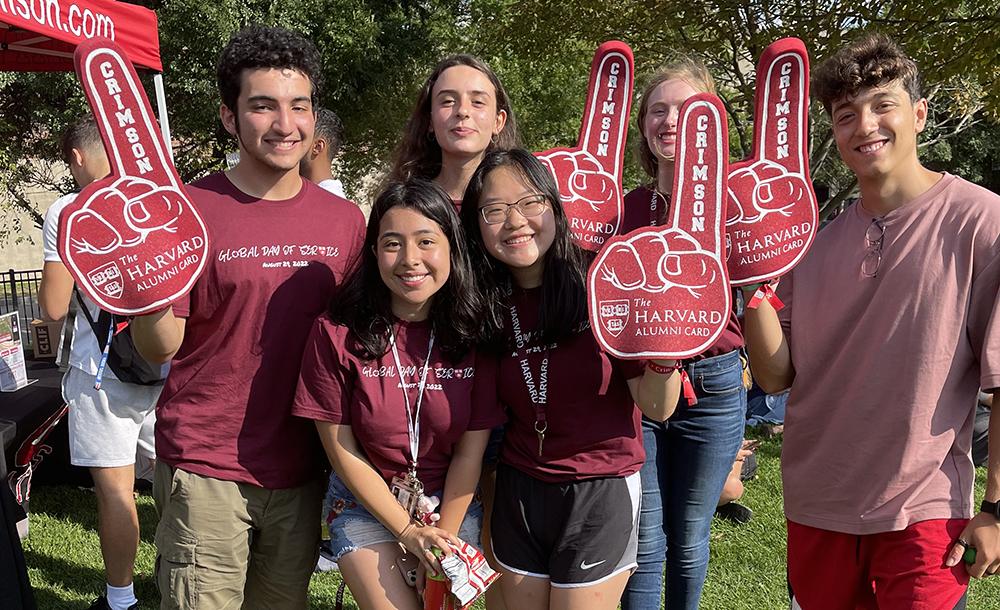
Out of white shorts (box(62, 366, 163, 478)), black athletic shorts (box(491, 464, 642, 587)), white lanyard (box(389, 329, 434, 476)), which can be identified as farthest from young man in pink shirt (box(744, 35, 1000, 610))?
white shorts (box(62, 366, 163, 478))

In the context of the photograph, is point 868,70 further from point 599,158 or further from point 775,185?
point 599,158

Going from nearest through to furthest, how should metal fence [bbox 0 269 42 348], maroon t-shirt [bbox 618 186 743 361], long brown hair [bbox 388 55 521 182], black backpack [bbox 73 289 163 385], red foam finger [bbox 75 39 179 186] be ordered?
1. red foam finger [bbox 75 39 179 186]
2. maroon t-shirt [bbox 618 186 743 361]
3. long brown hair [bbox 388 55 521 182]
4. black backpack [bbox 73 289 163 385]
5. metal fence [bbox 0 269 42 348]

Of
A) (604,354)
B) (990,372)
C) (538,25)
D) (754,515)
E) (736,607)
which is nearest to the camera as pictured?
(990,372)

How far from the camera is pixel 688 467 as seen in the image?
2.52 metres

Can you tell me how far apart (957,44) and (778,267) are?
17.5ft

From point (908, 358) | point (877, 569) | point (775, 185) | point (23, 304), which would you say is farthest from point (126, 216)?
point (23, 304)

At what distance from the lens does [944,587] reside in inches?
74.1

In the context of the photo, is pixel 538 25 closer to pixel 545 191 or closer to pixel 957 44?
pixel 957 44

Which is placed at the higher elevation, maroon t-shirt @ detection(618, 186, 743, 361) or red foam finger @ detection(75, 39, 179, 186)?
red foam finger @ detection(75, 39, 179, 186)

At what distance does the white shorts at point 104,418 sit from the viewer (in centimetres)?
333

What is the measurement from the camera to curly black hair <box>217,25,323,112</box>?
2096 millimetres

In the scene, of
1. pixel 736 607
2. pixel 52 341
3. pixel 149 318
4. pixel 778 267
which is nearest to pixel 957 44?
pixel 736 607

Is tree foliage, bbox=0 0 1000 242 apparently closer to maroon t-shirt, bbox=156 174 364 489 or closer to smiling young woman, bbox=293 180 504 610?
smiling young woman, bbox=293 180 504 610

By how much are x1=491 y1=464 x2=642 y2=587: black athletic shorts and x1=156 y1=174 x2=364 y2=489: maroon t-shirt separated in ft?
2.01
